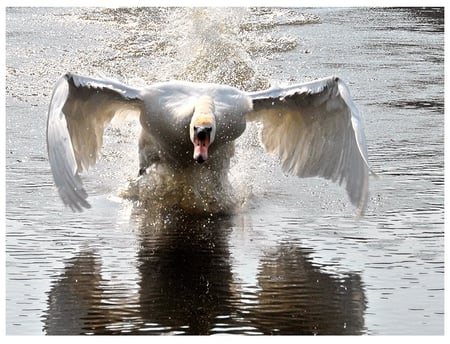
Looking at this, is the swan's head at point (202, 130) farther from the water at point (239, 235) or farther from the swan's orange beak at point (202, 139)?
the water at point (239, 235)

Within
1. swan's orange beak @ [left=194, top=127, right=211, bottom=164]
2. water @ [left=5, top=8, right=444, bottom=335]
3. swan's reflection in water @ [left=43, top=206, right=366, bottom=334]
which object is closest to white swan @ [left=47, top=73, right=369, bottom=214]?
swan's orange beak @ [left=194, top=127, right=211, bottom=164]

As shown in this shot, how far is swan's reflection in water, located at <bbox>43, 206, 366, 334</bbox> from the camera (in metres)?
8.88

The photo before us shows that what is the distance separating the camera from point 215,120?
11.8 m

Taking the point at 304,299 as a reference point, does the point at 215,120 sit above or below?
above

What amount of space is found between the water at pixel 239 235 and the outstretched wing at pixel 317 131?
15.0 inches

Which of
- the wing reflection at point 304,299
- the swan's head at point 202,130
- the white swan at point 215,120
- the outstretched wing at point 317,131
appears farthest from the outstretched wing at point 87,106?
the wing reflection at point 304,299

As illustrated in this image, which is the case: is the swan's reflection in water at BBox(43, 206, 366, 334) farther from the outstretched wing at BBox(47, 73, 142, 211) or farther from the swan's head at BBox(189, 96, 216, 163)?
the outstretched wing at BBox(47, 73, 142, 211)

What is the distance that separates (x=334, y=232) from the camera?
37.4 feet

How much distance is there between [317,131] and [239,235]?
1.69 metres

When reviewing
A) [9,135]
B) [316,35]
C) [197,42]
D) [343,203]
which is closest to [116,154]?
[9,135]

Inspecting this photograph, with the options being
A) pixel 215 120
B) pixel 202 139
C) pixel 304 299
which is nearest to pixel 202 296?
pixel 304 299

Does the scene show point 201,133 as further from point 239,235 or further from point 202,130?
point 239,235

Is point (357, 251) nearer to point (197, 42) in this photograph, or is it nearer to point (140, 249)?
point (140, 249)

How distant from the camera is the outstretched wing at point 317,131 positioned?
37.8ft
